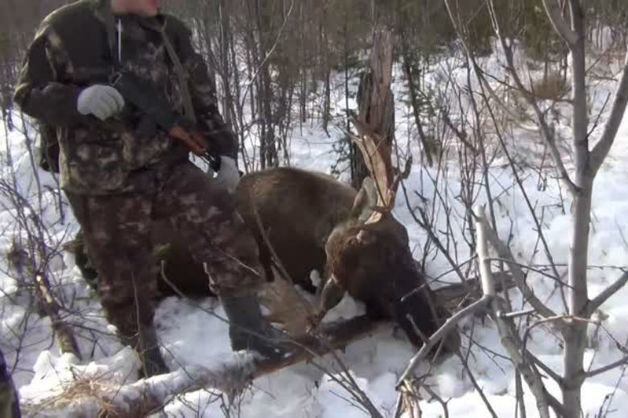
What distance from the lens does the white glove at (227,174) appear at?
12.4ft

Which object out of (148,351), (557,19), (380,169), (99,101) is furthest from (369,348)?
(557,19)

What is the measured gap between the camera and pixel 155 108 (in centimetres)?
351

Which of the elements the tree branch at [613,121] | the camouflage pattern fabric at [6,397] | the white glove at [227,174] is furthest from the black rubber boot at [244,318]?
Result: the tree branch at [613,121]

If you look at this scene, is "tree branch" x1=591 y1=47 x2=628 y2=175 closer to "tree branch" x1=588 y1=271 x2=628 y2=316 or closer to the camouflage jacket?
"tree branch" x1=588 y1=271 x2=628 y2=316

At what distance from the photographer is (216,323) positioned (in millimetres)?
4211

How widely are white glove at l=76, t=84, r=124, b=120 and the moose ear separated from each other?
1.31 m

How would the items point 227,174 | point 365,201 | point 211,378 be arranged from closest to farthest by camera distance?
1. point 211,378
2. point 227,174
3. point 365,201

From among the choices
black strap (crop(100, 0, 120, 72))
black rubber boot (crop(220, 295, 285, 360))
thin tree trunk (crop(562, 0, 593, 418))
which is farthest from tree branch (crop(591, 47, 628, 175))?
black strap (crop(100, 0, 120, 72))

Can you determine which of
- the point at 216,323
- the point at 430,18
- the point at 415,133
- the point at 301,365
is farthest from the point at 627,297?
the point at 430,18

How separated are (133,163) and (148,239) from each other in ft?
1.31

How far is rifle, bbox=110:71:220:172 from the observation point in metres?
3.46

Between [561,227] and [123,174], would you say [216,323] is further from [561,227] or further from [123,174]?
[561,227]

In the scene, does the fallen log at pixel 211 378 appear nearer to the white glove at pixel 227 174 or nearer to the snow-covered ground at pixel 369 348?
the snow-covered ground at pixel 369 348

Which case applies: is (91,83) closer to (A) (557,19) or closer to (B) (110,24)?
(B) (110,24)
